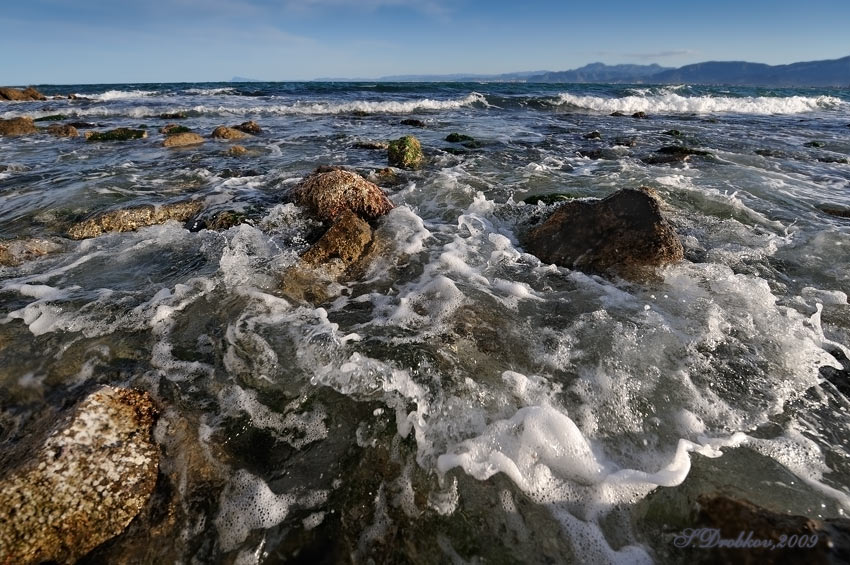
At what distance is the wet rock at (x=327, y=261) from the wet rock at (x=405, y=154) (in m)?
4.47

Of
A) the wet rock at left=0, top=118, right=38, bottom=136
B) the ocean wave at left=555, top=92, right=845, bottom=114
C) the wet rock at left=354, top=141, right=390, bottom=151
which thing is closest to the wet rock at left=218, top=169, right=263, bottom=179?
the wet rock at left=354, top=141, right=390, bottom=151

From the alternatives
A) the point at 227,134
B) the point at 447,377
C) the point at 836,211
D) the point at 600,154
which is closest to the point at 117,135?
the point at 227,134

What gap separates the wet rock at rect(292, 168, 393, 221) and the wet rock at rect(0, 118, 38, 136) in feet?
45.7

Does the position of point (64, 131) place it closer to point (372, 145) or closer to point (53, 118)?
point (53, 118)

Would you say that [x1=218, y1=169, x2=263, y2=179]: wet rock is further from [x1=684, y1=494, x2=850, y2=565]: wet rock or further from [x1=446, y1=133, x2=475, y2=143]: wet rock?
[x1=684, y1=494, x2=850, y2=565]: wet rock

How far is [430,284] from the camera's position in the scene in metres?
4.14

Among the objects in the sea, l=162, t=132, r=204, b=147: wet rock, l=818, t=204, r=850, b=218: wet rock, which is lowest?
the sea

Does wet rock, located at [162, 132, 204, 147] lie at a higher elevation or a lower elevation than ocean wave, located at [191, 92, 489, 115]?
lower

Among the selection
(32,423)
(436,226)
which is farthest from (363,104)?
(32,423)

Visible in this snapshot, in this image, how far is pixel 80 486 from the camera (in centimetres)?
197

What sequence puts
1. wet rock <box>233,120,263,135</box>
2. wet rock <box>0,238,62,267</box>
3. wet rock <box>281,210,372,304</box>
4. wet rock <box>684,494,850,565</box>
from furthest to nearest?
wet rock <box>233,120,263,135</box>, wet rock <box>0,238,62,267</box>, wet rock <box>281,210,372,304</box>, wet rock <box>684,494,850,565</box>

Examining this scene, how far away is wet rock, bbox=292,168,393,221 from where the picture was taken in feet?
18.5

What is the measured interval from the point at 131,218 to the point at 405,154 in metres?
5.22

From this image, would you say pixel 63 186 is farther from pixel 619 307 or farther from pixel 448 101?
pixel 448 101
